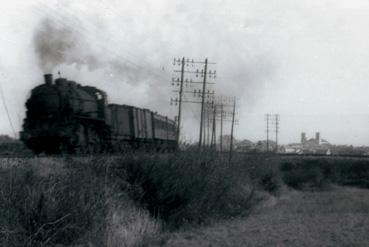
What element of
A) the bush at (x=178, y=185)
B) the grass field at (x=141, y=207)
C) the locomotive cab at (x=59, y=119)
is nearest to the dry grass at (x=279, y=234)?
the grass field at (x=141, y=207)

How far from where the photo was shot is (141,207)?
47.3ft

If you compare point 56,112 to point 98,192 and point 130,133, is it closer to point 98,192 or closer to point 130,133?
point 130,133

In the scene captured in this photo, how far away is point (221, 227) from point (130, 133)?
1231cm

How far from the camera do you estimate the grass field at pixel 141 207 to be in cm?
918

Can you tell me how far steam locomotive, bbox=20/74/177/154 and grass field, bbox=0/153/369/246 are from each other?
246cm

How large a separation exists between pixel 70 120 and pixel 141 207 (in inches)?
326

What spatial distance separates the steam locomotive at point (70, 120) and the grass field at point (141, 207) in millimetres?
2458

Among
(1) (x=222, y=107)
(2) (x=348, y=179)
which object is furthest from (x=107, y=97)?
(2) (x=348, y=179)

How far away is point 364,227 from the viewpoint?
1677 centimetres

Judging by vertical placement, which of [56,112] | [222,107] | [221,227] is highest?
[222,107]

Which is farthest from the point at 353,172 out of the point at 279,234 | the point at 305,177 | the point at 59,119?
the point at 279,234

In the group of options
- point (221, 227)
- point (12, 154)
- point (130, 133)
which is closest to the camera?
point (12, 154)

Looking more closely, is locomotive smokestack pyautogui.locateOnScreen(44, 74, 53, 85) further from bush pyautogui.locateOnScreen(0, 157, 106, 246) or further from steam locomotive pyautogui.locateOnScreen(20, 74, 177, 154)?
bush pyautogui.locateOnScreen(0, 157, 106, 246)

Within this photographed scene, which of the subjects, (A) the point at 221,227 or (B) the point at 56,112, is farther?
(B) the point at 56,112
